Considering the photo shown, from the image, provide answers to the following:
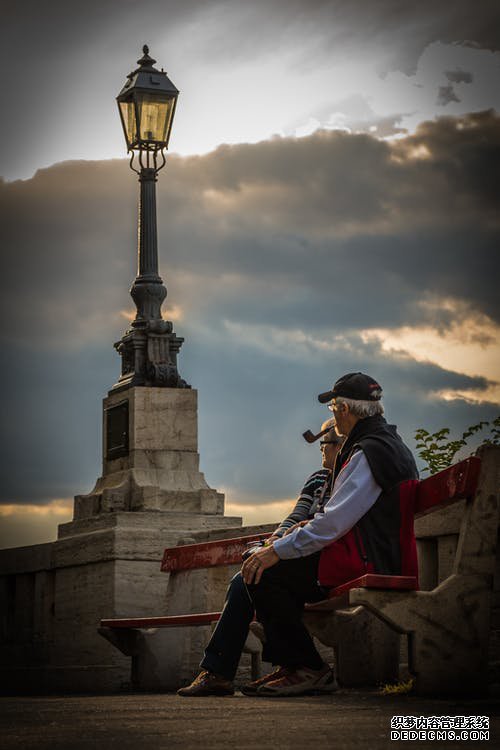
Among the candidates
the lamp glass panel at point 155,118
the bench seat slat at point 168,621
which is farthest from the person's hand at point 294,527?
the lamp glass panel at point 155,118

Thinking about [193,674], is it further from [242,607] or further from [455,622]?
[455,622]

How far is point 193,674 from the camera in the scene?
9.54 metres

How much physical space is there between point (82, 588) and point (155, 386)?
2.05 meters

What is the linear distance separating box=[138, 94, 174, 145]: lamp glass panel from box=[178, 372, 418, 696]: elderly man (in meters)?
7.84

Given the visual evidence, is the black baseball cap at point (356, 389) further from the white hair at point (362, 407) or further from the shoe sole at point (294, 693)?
the shoe sole at point (294, 693)

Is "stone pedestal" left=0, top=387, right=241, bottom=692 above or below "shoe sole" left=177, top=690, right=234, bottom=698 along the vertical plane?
above

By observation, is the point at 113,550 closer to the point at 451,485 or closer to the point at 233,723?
the point at 451,485

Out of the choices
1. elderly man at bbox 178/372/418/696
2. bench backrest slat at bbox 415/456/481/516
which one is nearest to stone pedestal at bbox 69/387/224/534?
elderly man at bbox 178/372/418/696

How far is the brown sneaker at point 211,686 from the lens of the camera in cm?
624

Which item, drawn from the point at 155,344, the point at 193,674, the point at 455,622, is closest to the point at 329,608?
the point at 455,622

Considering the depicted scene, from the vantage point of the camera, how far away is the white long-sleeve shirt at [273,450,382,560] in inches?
Result: 228

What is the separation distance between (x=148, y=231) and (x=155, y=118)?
1.17 metres

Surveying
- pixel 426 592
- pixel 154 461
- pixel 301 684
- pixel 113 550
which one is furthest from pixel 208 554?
pixel 154 461

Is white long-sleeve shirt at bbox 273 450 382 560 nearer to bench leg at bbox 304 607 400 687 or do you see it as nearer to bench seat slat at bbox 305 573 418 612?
bench seat slat at bbox 305 573 418 612
